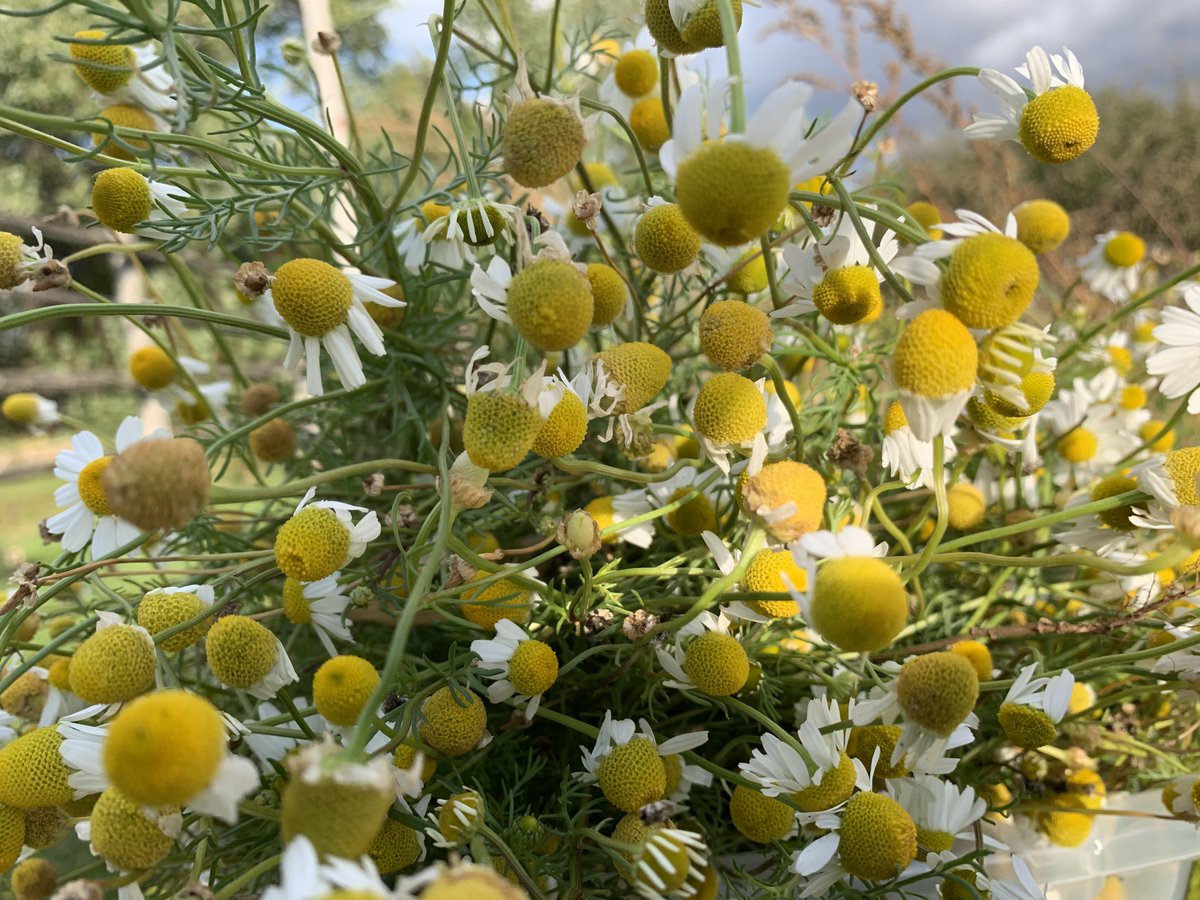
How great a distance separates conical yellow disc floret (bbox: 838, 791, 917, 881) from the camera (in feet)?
1.23

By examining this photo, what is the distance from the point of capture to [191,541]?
56cm

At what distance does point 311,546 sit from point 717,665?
0.21 metres

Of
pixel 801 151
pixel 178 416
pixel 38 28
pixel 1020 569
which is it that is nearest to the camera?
pixel 801 151

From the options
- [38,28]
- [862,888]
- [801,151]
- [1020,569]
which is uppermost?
[38,28]

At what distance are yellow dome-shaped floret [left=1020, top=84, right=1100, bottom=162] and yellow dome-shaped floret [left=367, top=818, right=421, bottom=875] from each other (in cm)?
49

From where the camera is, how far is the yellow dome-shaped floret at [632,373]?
0.40 m

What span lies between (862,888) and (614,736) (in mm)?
187

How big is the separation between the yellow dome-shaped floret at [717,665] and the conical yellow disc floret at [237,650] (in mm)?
208

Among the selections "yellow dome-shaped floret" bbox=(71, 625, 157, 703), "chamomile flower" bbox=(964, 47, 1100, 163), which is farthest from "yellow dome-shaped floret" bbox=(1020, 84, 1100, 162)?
"yellow dome-shaped floret" bbox=(71, 625, 157, 703)

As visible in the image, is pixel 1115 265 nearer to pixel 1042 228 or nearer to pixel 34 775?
pixel 1042 228

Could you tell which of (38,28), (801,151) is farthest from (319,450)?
(38,28)

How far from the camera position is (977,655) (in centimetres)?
44

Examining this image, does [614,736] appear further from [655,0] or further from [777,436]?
[655,0]

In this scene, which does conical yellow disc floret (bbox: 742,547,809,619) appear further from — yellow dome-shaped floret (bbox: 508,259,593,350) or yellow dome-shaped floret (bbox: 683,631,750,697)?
yellow dome-shaped floret (bbox: 508,259,593,350)
